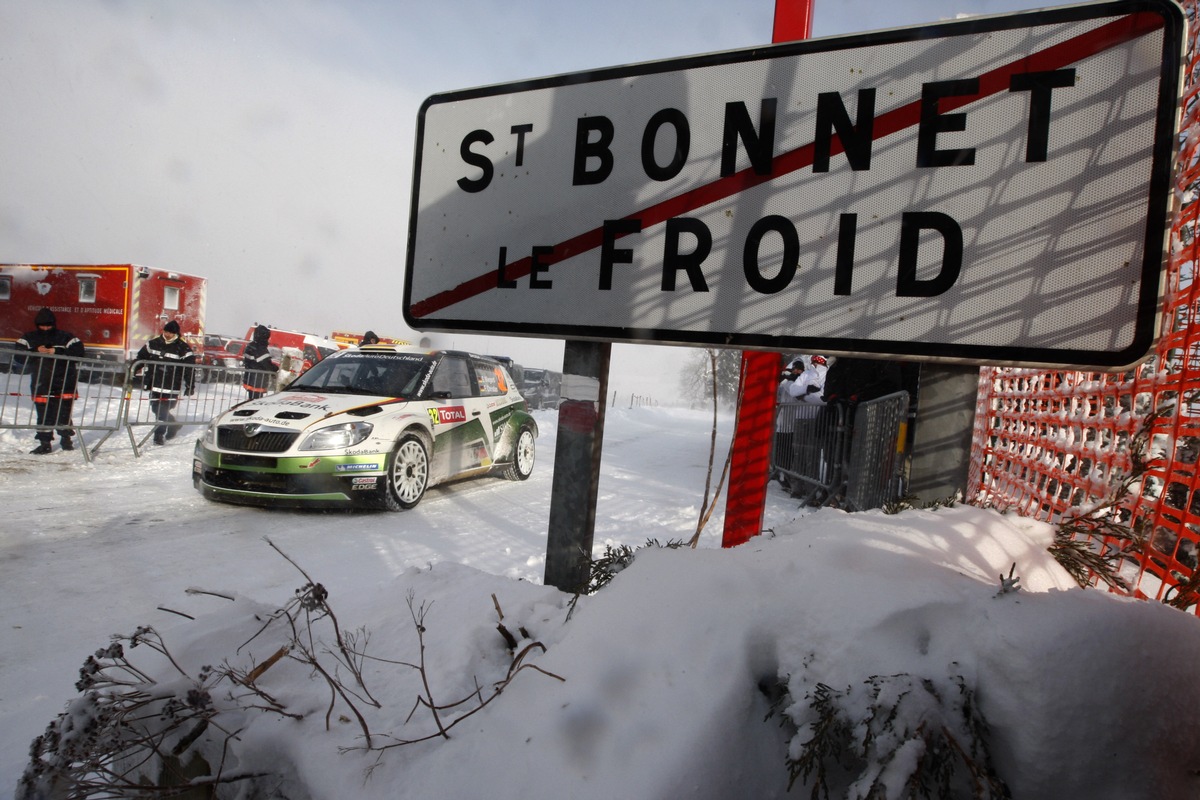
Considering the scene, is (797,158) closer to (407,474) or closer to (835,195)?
(835,195)

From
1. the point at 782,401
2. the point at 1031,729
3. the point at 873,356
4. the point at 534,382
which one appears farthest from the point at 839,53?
the point at 534,382

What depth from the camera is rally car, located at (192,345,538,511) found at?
5.45 m

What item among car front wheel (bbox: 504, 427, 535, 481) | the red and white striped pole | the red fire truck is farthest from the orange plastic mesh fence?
the red fire truck

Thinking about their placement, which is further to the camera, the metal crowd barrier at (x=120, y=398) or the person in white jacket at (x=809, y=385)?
the person in white jacket at (x=809, y=385)

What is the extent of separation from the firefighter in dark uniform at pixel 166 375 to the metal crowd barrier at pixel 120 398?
30mm

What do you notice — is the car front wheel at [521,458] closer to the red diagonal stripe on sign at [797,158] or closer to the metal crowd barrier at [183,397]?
the metal crowd barrier at [183,397]

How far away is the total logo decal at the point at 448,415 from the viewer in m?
6.50

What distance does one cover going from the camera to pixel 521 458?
325 inches

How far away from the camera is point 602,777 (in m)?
0.98

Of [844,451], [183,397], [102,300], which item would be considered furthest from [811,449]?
[102,300]

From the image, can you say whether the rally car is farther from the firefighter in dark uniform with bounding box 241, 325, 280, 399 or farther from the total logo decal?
the firefighter in dark uniform with bounding box 241, 325, 280, 399

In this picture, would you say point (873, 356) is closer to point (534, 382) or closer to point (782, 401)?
point (782, 401)

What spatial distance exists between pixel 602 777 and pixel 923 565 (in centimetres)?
71

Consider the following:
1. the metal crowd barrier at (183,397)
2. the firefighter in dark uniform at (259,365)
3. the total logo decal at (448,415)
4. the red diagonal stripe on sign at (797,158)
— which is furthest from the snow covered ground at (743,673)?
the firefighter in dark uniform at (259,365)
